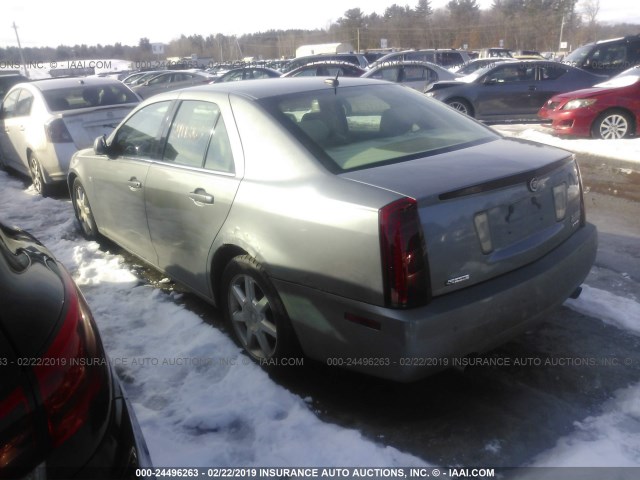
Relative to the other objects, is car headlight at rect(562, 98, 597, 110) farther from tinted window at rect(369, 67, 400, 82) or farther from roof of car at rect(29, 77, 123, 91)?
roof of car at rect(29, 77, 123, 91)

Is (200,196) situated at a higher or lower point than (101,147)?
lower

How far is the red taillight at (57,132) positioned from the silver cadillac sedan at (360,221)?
4124 mm

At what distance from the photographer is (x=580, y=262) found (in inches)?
115

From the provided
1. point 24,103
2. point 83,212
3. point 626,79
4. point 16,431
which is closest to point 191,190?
point 16,431

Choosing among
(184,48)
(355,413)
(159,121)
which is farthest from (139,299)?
(184,48)

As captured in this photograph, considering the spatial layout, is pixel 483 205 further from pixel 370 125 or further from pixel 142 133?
pixel 142 133

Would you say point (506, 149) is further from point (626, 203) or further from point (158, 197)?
point (626, 203)

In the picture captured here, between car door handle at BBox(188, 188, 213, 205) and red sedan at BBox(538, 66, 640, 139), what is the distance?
8.15 m

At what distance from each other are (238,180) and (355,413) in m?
1.40

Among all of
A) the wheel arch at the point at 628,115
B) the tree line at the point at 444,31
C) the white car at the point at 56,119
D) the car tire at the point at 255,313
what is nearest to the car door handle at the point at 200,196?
the car tire at the point at 255,313

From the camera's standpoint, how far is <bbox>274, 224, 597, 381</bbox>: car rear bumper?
2285 millimetres

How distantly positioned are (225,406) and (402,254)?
1297 mm

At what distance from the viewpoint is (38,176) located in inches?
315

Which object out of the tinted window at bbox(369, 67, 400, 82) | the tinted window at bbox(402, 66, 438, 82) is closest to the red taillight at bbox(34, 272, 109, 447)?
the tinted window at bbox(369, 67, 400, 82)
